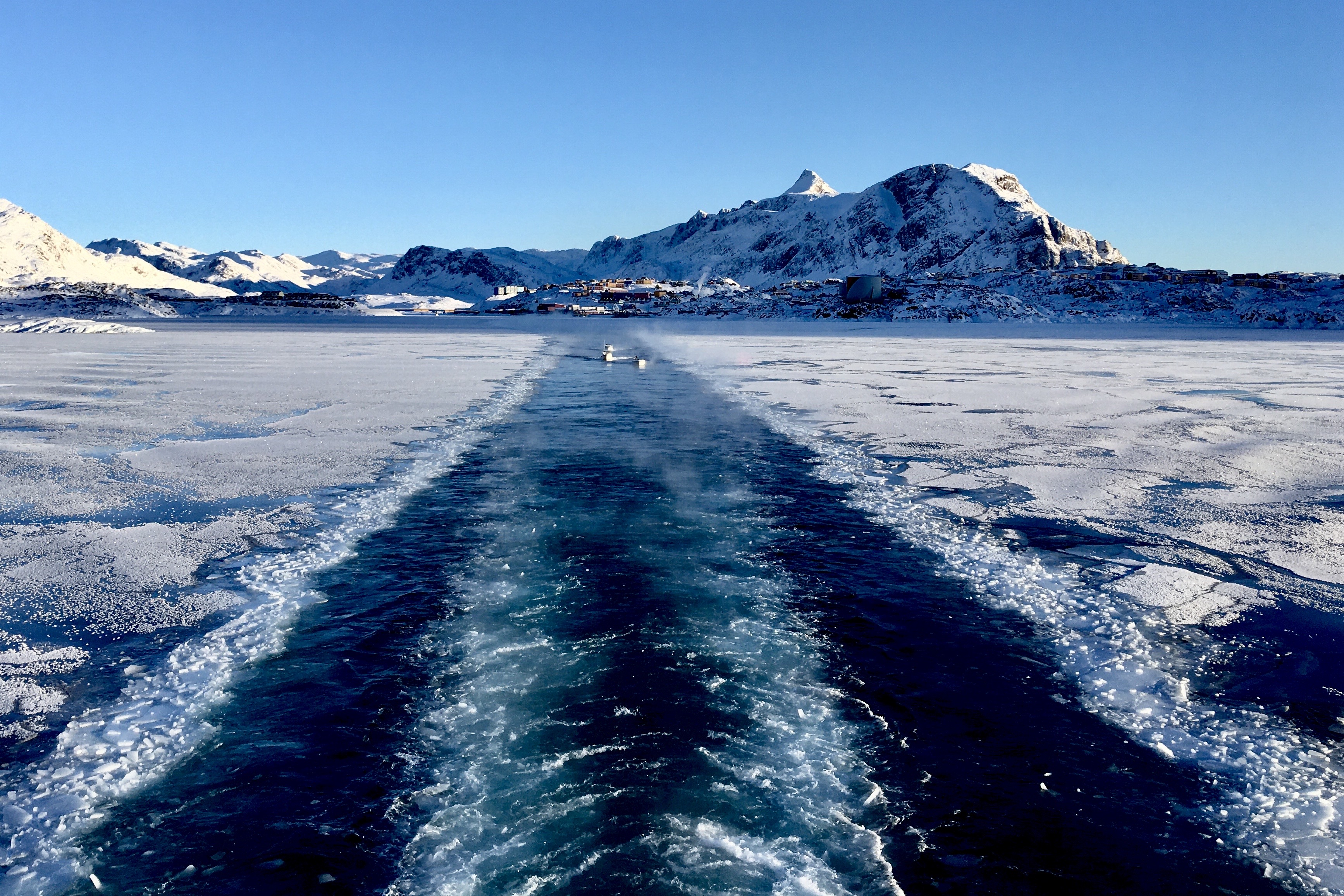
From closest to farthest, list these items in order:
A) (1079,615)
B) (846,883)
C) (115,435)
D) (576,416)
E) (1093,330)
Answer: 1. (846,883)
2. (1079,615)
3. (115,435)
4. (576,416)
5. (1093,330)

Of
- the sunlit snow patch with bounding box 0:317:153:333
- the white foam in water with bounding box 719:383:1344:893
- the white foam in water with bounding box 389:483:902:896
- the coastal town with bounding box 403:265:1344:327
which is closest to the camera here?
the white foam in water with bounding box 389:483:902:896

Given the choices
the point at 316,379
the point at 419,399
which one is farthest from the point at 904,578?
the point at 316,379

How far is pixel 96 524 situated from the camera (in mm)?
10234

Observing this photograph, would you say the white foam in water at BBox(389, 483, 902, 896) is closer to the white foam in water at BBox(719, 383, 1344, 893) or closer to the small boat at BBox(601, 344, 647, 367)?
the white foam in water at BBox(719, 383, 1344, 893)

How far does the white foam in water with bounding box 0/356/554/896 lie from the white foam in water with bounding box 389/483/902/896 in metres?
1.66

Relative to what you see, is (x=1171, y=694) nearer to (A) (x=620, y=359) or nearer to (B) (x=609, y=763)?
(B) (x=609, y=763)

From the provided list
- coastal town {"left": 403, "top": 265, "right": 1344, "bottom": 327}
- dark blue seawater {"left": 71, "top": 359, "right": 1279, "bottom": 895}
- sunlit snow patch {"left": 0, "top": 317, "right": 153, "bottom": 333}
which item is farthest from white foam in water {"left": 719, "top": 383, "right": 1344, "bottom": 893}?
coastal town {"left": 403, "top": 265, "right": 1344, "bottom": 327}

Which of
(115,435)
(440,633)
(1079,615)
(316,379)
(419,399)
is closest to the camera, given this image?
(440,633)

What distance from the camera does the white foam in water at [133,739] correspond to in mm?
4547

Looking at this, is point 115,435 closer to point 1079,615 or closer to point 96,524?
point 96,524

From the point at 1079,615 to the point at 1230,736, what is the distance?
2.14 meters

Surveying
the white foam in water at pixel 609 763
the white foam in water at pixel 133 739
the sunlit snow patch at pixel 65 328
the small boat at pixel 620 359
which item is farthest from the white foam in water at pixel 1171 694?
the sunlit snow patch at pixel 65 328

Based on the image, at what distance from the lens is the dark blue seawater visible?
4430mm

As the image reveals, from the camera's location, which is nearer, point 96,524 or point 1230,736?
point 1230,736
